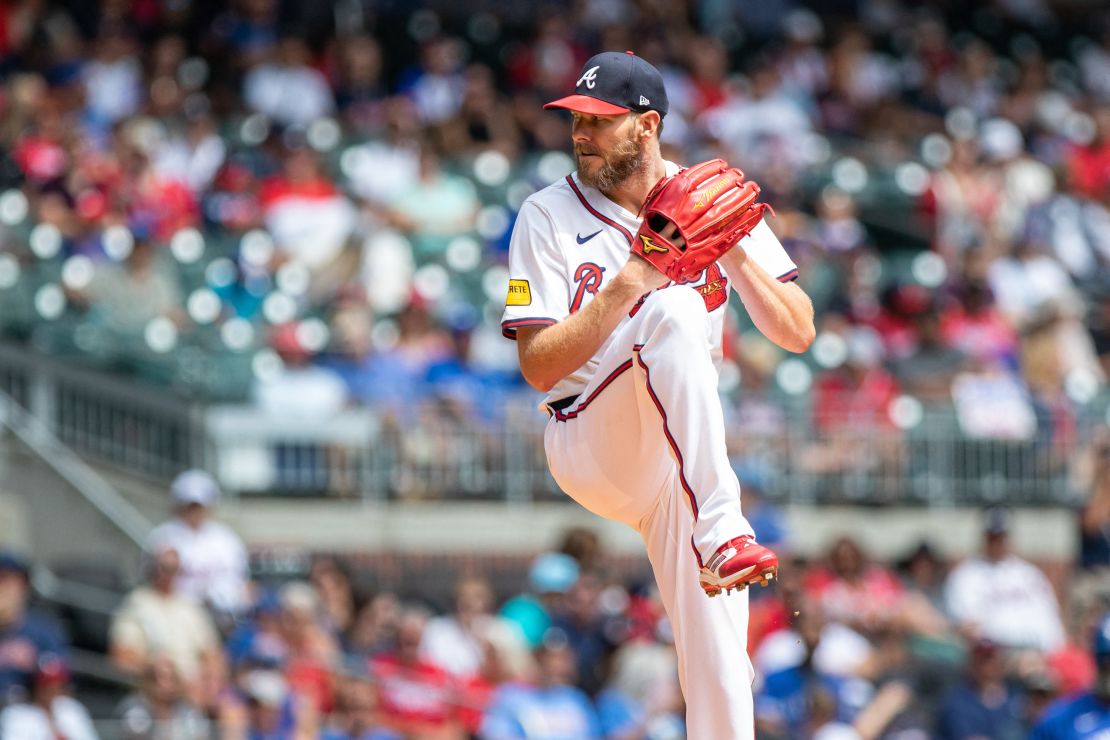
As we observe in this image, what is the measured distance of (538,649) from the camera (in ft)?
33.3

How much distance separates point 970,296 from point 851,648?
5135 mm

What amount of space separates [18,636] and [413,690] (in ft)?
6.60

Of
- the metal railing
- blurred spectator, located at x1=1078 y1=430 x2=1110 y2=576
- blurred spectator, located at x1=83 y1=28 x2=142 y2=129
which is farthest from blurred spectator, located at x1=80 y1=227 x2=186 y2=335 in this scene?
blurred spectator, located at x1=1078 y1=430 x2=1110 y2=576

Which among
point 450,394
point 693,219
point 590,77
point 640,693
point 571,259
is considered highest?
point 590,77

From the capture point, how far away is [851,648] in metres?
10.5

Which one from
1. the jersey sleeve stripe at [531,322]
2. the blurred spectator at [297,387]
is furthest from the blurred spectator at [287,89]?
the jersey sleeve stripe at [531,322]

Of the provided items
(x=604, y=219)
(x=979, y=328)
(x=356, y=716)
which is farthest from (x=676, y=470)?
(x=979, y=328)

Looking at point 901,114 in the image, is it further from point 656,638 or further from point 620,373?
point 620,373

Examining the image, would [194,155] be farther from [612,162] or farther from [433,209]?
[612,162]

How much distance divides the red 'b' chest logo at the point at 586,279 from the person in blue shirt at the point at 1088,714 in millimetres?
3521

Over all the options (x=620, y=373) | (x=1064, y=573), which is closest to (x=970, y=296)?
(x=1064, y=573)

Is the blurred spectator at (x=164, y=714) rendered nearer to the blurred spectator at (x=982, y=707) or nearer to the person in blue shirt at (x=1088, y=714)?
the blurred spectator at (x=982, y=707)

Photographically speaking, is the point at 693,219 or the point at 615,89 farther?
the point at 615,89

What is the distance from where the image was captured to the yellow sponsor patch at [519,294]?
5.68 metres
